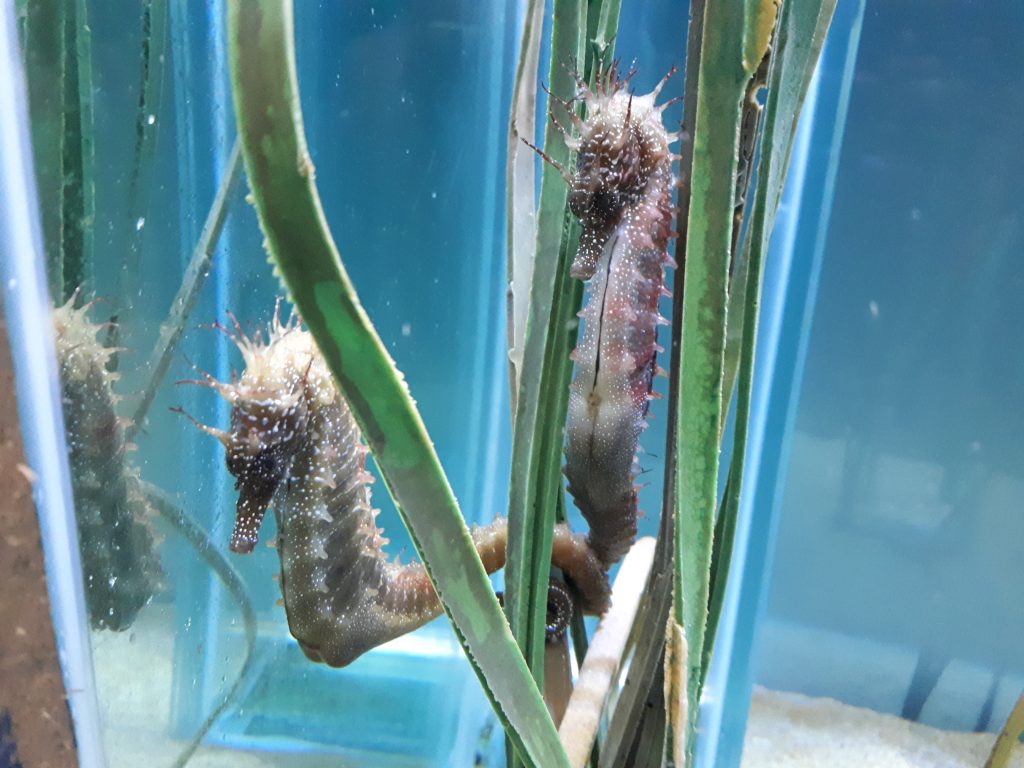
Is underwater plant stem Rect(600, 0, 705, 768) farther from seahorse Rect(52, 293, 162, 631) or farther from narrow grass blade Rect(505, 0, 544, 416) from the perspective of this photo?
seahorse Rect(52, 293, 162, 631)

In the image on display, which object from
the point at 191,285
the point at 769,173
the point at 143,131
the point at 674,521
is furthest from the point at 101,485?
the point at 769,173

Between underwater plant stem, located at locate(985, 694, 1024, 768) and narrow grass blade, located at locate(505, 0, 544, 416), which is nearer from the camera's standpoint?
narrow grass blade, located at locate(505, 0, 544, 416)

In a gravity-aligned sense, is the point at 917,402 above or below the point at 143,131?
below

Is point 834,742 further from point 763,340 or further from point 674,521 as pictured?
point 674,521

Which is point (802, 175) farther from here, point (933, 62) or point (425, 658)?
point (425, 658)

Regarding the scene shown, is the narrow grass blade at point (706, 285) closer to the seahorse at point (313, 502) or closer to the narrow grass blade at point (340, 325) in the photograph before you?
the narrow grass blade at point (340, 325)

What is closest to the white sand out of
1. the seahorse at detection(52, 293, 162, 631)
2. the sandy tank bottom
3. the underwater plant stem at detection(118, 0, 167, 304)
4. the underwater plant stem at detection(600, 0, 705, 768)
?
the sandy tank bottom

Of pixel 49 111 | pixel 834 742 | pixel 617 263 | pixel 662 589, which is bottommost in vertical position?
pixel 834 742

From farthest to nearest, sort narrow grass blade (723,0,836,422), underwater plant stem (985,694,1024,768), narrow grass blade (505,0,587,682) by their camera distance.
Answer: underwater plant stem (985,694,1024,768) < narrow grass blade (505,0,587,682) < narrow grass blade (723,0,836,422)
